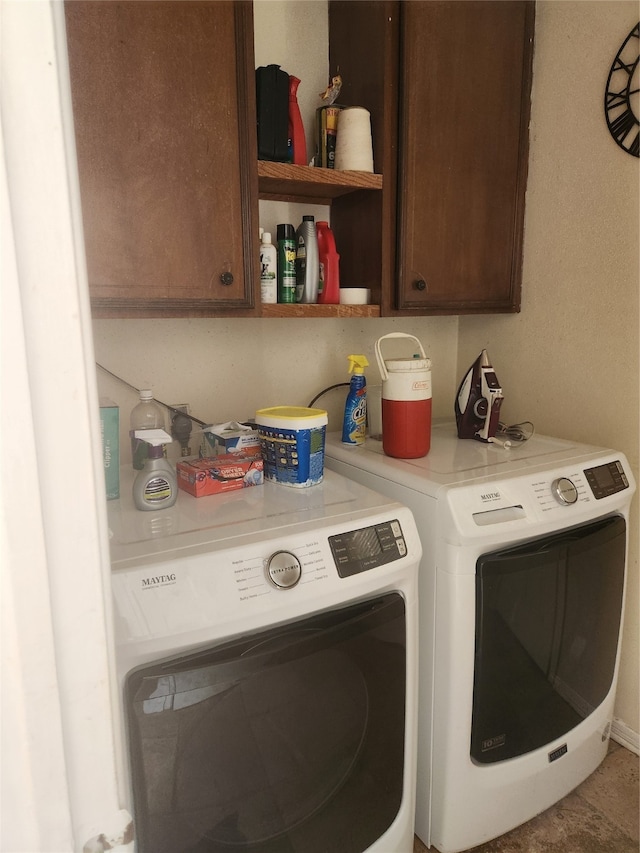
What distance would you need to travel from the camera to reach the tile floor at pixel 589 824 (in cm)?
140

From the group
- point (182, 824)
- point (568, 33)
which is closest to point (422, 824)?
point (182, 824)

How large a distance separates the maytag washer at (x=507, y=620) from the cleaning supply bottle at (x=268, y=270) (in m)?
0.53

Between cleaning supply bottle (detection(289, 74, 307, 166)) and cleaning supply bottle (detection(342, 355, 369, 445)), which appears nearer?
cleaning supply bottle (detection(289, 74, 307, 166))

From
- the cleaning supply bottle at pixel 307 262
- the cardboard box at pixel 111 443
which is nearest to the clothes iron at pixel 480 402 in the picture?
the cleaning supply bottle at pixel 307 262

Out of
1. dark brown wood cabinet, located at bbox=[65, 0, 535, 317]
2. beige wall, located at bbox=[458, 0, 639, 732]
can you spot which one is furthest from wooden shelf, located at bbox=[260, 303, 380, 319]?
beige wall, located at bbox=[458, 0, 639, 732]

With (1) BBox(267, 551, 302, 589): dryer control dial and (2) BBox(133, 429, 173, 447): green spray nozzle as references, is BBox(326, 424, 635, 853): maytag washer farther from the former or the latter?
(2) BBox(133, 429, 173, 447): green spray nozzle

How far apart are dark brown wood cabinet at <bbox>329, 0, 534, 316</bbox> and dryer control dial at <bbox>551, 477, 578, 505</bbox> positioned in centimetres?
65

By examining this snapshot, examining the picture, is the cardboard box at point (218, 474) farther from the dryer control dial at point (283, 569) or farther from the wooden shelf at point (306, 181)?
the wooden shelf at point (306, 181)

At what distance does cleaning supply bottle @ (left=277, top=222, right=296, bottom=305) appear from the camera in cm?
156

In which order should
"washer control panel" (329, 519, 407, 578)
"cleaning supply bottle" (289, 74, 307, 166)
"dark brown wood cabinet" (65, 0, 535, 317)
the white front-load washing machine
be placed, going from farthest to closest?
"cleaning supply bottle" (289, 74, 307, 166), "dark brown wood cabinet" (65, 0, 535, 317), "washer control panel" (329, 519, 407, 578), the white front-load washing machine

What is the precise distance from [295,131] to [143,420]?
91 cm

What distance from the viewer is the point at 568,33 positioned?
1655 millimetres

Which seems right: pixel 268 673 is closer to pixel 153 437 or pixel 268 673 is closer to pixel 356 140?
pixel 153 437

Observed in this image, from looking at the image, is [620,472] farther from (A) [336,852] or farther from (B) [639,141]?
(A) [336,852]
